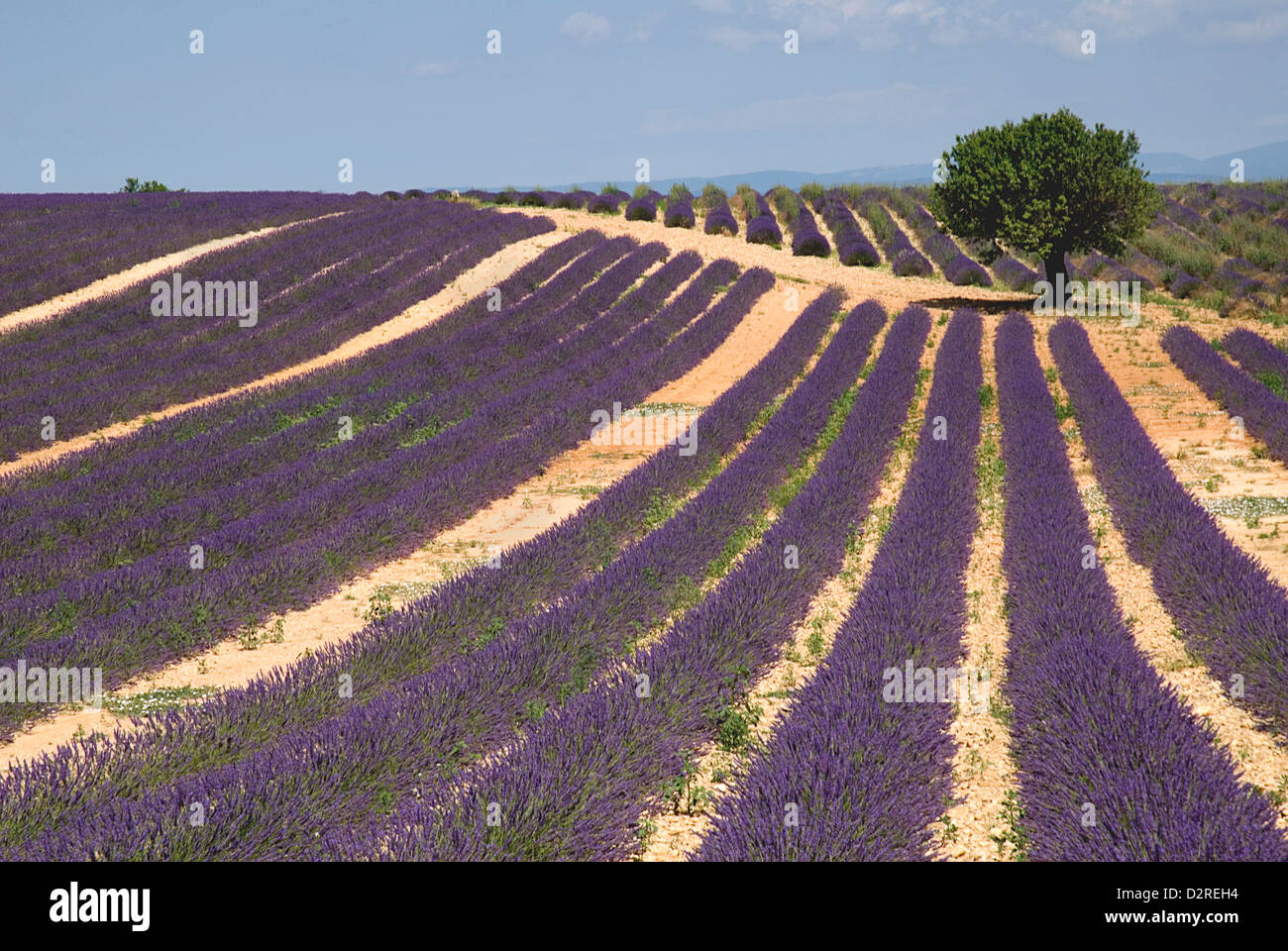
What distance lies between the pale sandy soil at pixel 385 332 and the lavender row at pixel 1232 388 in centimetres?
1369

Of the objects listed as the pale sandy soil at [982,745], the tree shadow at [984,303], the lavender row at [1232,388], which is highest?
the tree shadow at [984,303]

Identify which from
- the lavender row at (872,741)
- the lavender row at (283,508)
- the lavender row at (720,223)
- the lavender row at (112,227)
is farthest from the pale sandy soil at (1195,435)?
the lavender row at (112,227)

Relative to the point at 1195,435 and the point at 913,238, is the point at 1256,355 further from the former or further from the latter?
the point at 913,238

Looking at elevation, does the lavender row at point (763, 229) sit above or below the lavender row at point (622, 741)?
above

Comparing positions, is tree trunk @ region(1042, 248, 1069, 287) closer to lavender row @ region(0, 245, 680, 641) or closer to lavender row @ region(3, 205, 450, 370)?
lavender row @ region(0, 245, 680, 641)

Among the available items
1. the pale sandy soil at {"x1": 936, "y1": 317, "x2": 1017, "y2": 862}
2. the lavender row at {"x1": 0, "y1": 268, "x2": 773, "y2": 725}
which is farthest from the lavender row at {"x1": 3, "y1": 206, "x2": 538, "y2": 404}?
the pale sandy soil at {"x1": 936, "y1": 317, "x2": 1017, "y2": 862}

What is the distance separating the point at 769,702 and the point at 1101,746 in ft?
6.23

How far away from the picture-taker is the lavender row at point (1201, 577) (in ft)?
18.4

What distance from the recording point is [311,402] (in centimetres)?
1448

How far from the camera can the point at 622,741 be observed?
480 cm

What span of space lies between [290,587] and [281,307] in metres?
15.3

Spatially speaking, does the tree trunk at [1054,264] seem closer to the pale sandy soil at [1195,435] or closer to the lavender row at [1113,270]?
the lavender row at [1113,270]

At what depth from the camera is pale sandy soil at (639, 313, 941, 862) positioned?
4.43 meters

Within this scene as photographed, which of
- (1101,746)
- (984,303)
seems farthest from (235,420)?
(984,303)
